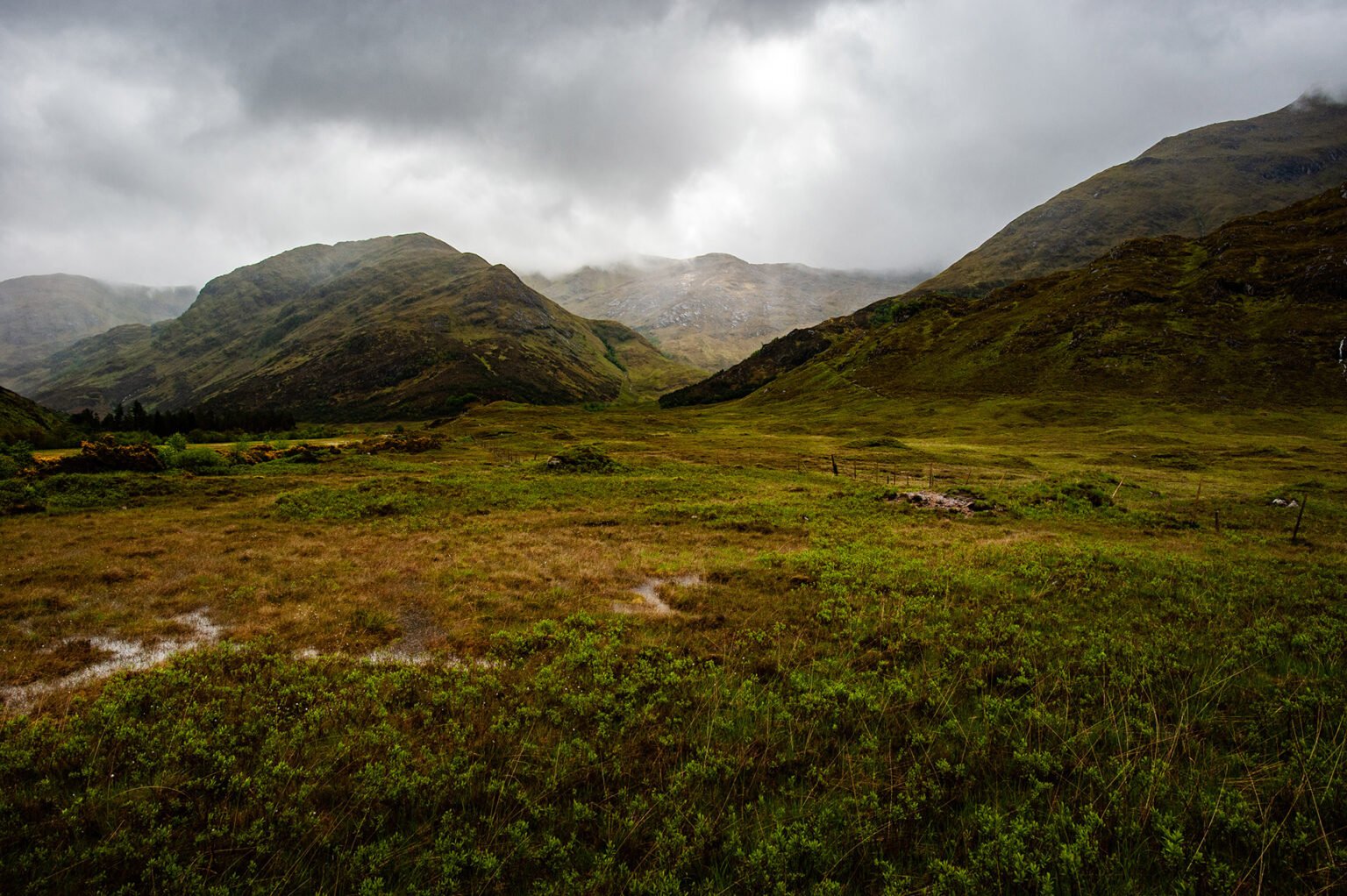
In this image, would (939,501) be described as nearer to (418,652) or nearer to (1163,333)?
(418,652)

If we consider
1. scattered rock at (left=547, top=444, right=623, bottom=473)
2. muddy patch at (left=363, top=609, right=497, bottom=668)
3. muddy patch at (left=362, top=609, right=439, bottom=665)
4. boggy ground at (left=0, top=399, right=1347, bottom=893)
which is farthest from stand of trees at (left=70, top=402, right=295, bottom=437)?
muddy patch at (left=363, top=609, right=497, bottom=668)

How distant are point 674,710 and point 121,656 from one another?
42.9 feet

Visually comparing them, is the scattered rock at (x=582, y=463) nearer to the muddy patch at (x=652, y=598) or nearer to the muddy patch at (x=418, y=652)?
the muddy patch at (x=652, y=598)

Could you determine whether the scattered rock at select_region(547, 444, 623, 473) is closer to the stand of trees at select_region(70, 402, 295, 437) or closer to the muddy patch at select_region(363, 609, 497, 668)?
the muddy patch at select_region(363, 609, 497, 668)

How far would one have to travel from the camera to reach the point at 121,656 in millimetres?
11484

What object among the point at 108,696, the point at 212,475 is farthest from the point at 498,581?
the point at 212,475

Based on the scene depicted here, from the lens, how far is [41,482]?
29375 millimetres

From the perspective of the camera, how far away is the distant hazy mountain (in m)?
98.9

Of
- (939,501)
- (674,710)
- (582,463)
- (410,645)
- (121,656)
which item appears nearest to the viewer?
(674,710)

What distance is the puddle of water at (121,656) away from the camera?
9.73m

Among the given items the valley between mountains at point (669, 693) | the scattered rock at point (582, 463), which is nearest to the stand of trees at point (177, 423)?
the scattered rock at point (582, 463)

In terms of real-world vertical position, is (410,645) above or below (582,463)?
below

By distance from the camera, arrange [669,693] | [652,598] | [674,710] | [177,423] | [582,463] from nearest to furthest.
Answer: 1. [674,710]
2. [669,693]
3. [652,598]
4. [582,463]
5. [177,423]

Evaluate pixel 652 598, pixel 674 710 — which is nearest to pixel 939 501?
pixel 652 598
